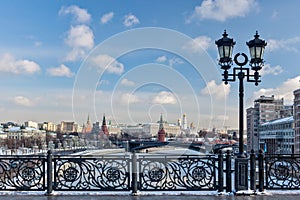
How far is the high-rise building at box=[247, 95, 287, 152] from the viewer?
122812mm

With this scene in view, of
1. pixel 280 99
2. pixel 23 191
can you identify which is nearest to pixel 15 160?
pixel 23 191

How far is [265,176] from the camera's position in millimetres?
7625

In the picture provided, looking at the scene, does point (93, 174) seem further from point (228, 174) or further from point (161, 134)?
point (161, 134)

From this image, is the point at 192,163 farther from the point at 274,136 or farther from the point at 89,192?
the point at 274,136

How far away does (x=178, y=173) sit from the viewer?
7645mm

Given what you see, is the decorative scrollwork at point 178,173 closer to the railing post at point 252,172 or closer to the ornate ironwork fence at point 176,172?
the ornate ironwork fence at point 176,172

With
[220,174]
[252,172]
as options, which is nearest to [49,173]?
[220,174]

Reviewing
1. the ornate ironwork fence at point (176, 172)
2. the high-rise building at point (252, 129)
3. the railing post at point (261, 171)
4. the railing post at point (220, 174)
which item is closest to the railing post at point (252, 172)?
the railing post at point (261, 171)

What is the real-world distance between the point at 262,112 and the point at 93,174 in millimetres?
124316

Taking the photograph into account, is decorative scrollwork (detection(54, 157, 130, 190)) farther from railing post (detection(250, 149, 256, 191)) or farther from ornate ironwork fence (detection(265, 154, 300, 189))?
ornate ironwork fence (detection(265, 154, 300, 189))

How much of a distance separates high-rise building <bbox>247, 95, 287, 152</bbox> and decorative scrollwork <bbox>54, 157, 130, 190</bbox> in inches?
4672

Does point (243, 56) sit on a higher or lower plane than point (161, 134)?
higher

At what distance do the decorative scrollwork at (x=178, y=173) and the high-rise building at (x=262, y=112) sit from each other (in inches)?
4647

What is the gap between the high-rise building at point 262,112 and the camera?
12281cm
